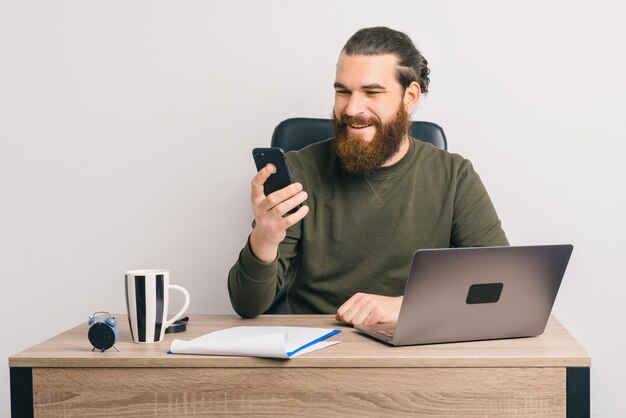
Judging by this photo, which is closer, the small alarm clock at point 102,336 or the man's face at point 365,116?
the small alarm clock at point 102,336

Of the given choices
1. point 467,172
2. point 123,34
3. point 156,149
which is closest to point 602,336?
point 467,172

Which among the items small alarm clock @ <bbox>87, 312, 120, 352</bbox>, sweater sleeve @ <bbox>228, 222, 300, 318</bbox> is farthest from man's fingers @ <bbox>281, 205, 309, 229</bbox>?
small alarm clock @ <bbox>87, 312, 120, 352</bbox>

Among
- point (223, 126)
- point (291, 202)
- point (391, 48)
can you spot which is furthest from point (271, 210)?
point (223, 126)

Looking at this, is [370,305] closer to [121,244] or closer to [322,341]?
[322,341]

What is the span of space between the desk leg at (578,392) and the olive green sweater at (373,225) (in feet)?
2.14

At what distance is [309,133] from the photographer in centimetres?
186

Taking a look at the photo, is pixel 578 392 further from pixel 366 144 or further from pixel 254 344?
pixel 366 144

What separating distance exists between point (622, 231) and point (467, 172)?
0.69 m

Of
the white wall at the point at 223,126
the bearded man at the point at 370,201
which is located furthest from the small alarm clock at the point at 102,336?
the white wall at the point at 223,126

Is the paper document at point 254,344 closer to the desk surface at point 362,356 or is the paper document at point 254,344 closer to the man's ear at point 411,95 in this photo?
the desk surface at point 362,356

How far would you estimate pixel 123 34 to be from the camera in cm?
220

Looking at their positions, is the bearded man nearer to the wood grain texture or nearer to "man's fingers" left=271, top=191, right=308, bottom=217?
"man's fingers" left=271, top=191, right=308, bottom=217

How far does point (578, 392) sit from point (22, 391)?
81cm

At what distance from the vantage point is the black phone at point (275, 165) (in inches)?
48.7
